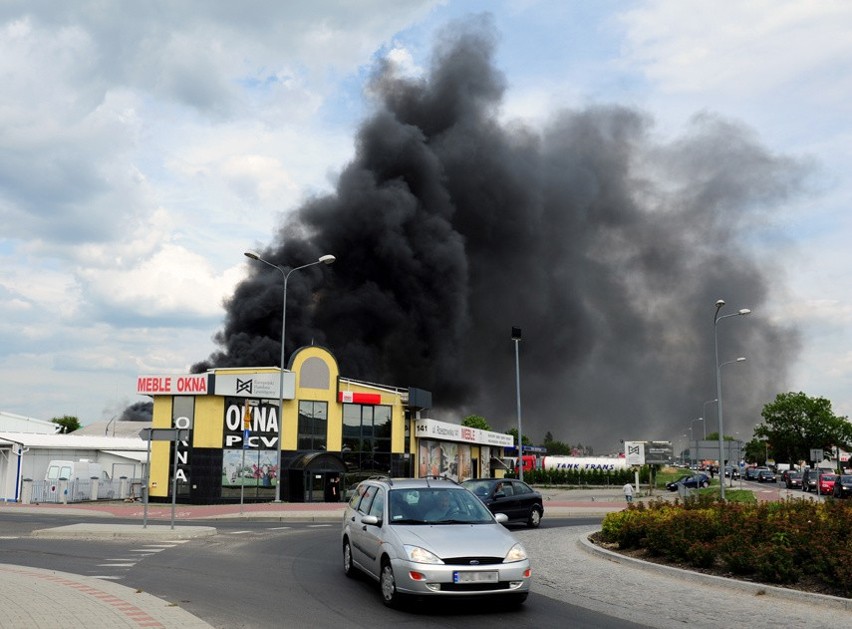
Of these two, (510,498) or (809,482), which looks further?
(809,482)

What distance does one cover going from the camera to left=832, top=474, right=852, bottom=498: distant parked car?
1583 inches

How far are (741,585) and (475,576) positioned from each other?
405cm

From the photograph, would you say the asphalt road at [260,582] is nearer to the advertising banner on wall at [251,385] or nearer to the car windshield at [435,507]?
the car windshield at [435,507]

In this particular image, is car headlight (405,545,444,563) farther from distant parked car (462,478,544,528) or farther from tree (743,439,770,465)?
tree (743,439,770,465)

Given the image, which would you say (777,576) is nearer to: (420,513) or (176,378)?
(420,513)

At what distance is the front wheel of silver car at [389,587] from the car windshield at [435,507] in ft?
2.07

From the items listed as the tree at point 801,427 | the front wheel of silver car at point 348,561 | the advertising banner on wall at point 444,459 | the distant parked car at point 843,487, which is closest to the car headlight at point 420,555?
the front wheel of silver car at point 348,561

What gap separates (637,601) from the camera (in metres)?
9.21

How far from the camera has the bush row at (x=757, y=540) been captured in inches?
377

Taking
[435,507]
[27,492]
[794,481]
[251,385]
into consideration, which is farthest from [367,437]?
[794,481]

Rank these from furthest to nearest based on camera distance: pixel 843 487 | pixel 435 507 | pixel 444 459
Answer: pixel 444 459
pixel 843 487
pixel 435 507

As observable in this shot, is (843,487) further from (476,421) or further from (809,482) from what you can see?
(476,421)

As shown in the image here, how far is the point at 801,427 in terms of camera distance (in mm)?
111000

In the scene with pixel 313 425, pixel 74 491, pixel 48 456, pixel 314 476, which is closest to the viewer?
pixel 74 491
